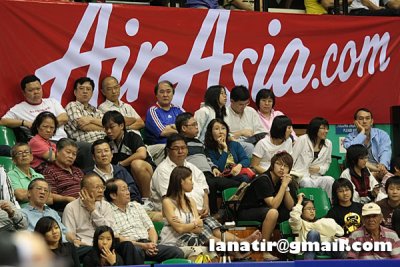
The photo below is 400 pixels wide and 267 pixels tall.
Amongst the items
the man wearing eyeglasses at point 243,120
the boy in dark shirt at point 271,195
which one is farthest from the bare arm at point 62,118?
the boy in dark shirt at point 271,195

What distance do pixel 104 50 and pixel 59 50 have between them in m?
0.59

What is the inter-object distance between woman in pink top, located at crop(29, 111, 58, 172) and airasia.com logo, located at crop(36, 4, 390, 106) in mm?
1248

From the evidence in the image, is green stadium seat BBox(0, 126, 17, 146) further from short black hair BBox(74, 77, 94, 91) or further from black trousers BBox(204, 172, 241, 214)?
black trousers BBox(204, 172, 241, 214)

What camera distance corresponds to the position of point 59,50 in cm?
1096

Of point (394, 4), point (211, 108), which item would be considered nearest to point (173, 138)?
point (211, 108)

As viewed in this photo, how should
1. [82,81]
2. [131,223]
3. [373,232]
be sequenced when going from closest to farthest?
[131,223] < [373,232] < [82,81]

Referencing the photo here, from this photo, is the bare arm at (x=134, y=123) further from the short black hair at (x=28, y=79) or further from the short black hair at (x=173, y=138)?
the short black hair at (x=28, y=79)

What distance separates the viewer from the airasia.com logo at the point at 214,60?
1109cm

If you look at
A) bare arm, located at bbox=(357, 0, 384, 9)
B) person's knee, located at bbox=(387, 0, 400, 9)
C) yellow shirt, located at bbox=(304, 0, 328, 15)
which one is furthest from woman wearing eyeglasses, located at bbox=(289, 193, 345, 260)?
person's knee, located at bbox=(387, 0, 400, 9)

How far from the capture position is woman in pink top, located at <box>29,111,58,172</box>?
947 cm

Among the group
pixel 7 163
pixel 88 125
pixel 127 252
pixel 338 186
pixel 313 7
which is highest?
pixel 313 7

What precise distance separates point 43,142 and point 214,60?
125 inches

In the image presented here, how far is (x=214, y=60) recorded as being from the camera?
11977mm

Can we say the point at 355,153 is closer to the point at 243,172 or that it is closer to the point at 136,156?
the point at 243,172
